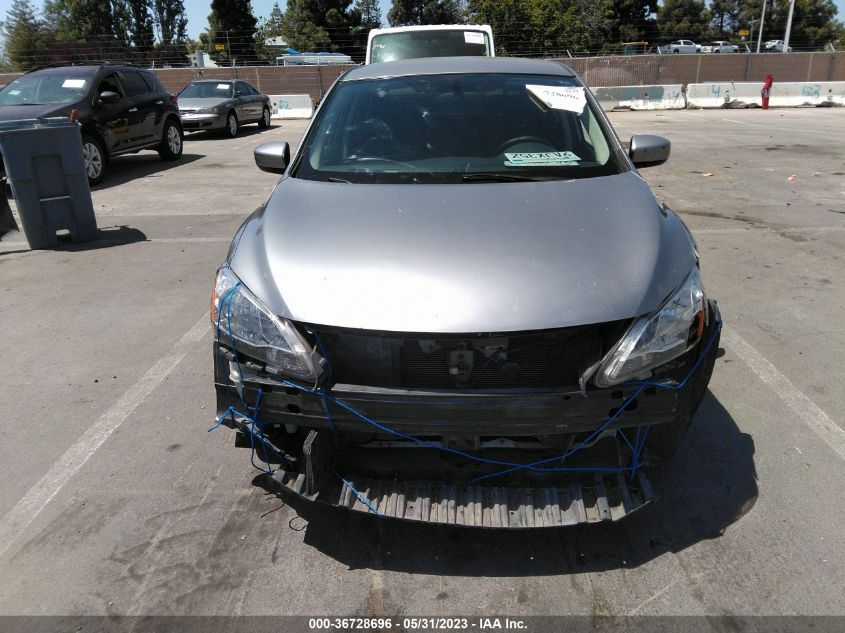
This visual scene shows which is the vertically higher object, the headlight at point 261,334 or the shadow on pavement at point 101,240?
the headlight at point 261,334

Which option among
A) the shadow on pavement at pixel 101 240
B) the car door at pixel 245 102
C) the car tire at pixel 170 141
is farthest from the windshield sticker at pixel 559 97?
the car door at pixel 245 102

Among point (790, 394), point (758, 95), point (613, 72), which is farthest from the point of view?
point (613, 72)

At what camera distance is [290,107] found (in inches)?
927

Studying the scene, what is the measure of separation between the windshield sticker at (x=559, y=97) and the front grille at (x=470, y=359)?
1.87 m

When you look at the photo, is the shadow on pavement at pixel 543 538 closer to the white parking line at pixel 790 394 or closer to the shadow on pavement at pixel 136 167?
the white parking line at pixel 790 394

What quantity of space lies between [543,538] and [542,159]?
6.01ft

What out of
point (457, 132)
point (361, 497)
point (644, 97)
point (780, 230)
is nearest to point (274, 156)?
point (457, 132)

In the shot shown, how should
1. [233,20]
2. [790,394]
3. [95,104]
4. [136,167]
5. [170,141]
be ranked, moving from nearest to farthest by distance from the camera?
[790,394]
[95,104]
[136,167]
[170,141]
[233,20]

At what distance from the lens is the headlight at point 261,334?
91.8 inches

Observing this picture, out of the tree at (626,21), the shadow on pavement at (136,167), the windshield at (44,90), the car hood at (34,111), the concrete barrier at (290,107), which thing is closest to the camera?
the car hood at (34,111)

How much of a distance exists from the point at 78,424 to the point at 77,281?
2.89 meters

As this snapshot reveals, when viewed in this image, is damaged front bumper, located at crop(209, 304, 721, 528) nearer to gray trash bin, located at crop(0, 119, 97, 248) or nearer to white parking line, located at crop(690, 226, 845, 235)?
white parking line, located at crop(690, 226, 845, 235)

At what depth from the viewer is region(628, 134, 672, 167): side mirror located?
408 centimetres

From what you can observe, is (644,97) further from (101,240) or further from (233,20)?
(233,20)
